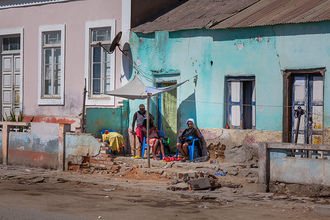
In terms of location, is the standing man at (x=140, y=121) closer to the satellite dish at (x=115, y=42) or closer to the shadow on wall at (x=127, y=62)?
the shadow on wall at (x=127, y=62)

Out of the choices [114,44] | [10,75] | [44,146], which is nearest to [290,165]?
[114,44]

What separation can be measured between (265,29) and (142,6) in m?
4.20

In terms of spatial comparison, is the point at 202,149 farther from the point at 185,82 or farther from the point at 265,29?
the point at 265,29

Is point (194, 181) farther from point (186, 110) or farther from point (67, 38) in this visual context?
point (67, 38)

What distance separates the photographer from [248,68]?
1458cm

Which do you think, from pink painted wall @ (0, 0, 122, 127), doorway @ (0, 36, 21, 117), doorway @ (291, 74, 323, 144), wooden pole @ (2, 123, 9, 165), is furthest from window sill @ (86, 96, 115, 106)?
doorway @ (291, 74, 323, 144)

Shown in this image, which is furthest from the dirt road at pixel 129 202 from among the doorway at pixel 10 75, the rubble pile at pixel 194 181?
the doorway at pixel 10 75

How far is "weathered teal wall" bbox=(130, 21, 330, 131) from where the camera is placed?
13641 millimetres

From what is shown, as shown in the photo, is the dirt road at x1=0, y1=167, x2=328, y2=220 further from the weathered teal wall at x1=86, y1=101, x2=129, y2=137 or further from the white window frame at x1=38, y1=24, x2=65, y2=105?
the white window frame at x1=38, y1=24, x2=65, y2=105

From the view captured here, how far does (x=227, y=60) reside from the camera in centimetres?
1490

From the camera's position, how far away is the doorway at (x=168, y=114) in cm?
1624

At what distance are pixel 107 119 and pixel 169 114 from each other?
65.1 inches

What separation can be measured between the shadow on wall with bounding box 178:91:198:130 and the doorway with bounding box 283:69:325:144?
2.50 m

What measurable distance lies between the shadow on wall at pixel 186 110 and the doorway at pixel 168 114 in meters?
0.40
